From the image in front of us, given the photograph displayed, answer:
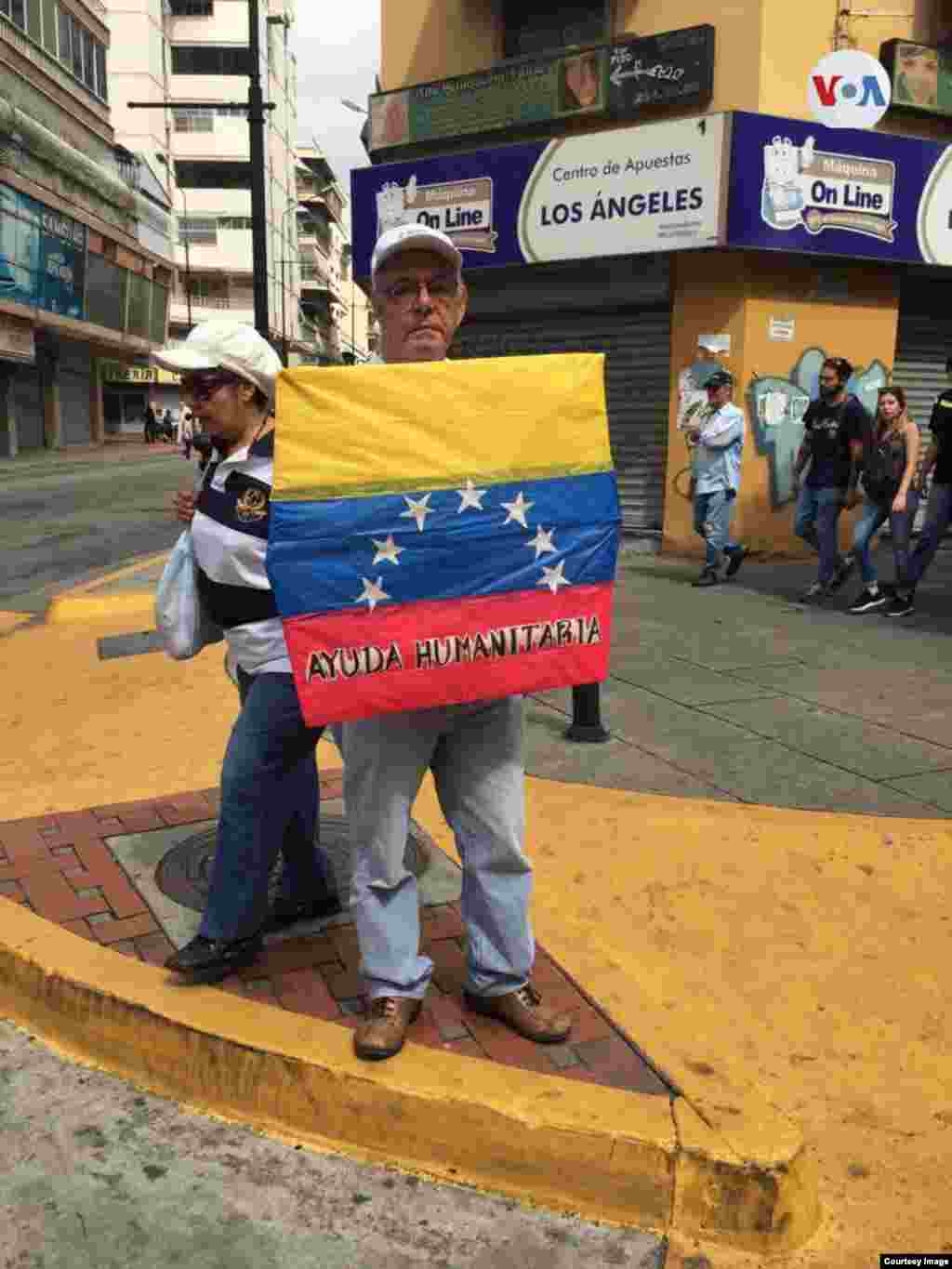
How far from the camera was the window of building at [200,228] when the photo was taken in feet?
217

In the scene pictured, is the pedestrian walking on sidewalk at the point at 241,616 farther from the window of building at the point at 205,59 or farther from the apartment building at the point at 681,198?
the window of building at the point at 205,59

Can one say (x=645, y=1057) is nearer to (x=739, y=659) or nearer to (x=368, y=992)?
(x=368, y=992)

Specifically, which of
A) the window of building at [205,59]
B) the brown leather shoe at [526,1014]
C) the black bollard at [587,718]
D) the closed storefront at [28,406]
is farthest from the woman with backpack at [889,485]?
the window of building at [205,59]

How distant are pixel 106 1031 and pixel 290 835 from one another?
74 cm

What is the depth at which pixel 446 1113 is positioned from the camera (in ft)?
8.37

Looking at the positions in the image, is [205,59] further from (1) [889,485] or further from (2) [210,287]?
(1) [889,485]

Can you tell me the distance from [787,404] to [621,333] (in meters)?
1.87

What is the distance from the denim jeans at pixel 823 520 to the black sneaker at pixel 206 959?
697 cm

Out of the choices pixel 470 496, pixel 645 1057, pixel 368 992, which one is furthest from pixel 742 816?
pixel 470 496

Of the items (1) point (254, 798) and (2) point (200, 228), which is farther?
(2) point (200, 228)

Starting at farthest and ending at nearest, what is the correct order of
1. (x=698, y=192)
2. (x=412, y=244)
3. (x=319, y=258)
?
(x=319, y=258) < (x=698, y=192) < (x=412, y=244)

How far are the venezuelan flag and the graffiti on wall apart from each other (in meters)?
8.84

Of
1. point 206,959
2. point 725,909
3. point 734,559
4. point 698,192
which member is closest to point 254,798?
point 206,959

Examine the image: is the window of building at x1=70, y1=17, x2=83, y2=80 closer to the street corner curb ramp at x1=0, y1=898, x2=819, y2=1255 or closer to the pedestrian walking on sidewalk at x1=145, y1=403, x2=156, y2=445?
the pedestrian walking on sidewalk at x1=145, y1=403, x2=156, y2=445
